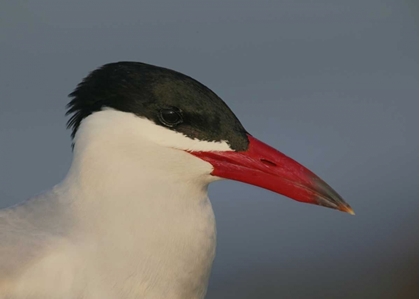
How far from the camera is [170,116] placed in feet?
8.68

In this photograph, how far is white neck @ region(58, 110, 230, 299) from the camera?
2643 millimetres

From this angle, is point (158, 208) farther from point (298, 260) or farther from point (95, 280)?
point (298, 260)

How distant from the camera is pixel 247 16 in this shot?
25.9 ft

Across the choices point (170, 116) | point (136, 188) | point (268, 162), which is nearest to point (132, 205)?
point (136, 188)

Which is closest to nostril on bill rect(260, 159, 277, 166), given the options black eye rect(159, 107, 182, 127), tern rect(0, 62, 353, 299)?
tern rect(0, 62, 353, 299)

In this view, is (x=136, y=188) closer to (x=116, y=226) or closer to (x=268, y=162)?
(x=116, y=226)

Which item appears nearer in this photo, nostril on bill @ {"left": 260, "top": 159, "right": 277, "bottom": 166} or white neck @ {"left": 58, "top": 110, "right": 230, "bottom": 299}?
white neck @ {"left": 58, "top": 110, "right": 230, "bottom": 299}

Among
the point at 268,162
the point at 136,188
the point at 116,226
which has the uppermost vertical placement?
the point at 268,162

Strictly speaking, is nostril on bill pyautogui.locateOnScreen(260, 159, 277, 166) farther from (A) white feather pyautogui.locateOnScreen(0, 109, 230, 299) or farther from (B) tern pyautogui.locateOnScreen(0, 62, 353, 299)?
(A) white feather pyautogui.locateOnScreen(0, 109, 230, 299)

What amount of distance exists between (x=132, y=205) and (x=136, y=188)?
6cm

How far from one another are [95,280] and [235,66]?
5.07 metres

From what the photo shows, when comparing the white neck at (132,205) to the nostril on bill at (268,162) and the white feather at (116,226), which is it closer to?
the white feather at (116,226)

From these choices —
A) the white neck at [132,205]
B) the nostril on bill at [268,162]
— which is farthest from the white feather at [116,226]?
the nostril on bill at [268,162]

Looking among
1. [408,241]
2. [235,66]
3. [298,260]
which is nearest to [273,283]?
[298,260]
